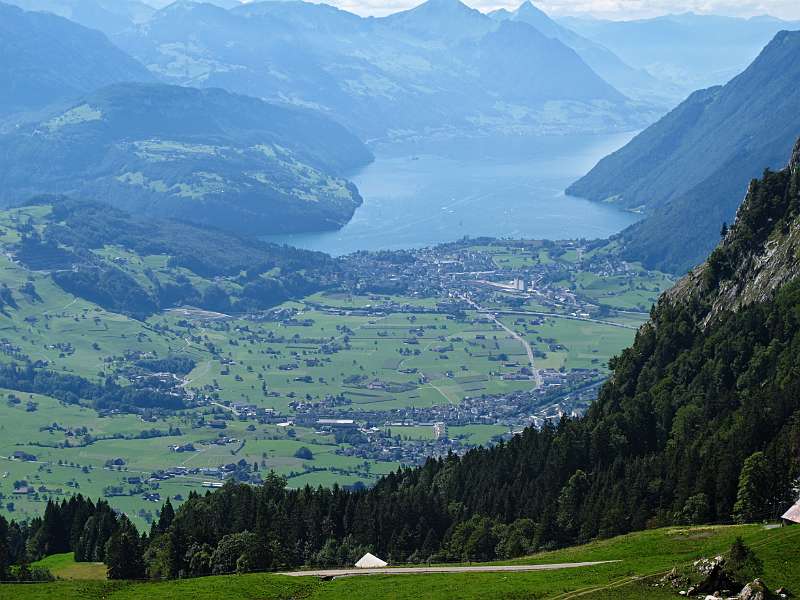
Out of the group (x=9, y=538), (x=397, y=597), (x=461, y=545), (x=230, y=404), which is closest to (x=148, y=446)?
(x=230, y=404)

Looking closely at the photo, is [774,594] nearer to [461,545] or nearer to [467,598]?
[467,598]

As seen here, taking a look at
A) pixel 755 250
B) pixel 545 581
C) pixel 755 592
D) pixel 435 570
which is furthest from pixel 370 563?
pixel 755 250

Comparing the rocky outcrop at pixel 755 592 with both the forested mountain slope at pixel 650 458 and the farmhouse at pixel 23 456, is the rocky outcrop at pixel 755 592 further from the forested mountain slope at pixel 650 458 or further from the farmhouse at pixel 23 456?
the farmhouse at pixel 23 456

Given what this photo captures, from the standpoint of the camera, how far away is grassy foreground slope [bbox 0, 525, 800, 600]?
1911 inches

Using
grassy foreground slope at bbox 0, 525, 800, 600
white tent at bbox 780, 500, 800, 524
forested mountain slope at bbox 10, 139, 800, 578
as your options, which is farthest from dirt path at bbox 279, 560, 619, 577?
forested mountain slope at bbox 10, 139, 800, 578

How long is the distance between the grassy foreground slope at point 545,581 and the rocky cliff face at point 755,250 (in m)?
44.0

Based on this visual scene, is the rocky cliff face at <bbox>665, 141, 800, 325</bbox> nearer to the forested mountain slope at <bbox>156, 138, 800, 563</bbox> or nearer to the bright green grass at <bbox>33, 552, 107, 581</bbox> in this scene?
the forested mountain slope at <bbox>156, 138, 800, 563</bbox>

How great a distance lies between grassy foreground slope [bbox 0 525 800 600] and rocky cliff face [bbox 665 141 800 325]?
144 ft

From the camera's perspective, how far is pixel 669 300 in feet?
383

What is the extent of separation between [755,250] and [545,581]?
60824 millimetres

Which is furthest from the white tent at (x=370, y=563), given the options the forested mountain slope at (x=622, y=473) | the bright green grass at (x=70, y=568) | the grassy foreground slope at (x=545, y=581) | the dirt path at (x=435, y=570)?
the bright green grass at (x=70, y=568)

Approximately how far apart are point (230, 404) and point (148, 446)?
67.8 ft

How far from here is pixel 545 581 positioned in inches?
2052

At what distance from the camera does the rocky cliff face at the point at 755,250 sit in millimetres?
102500
